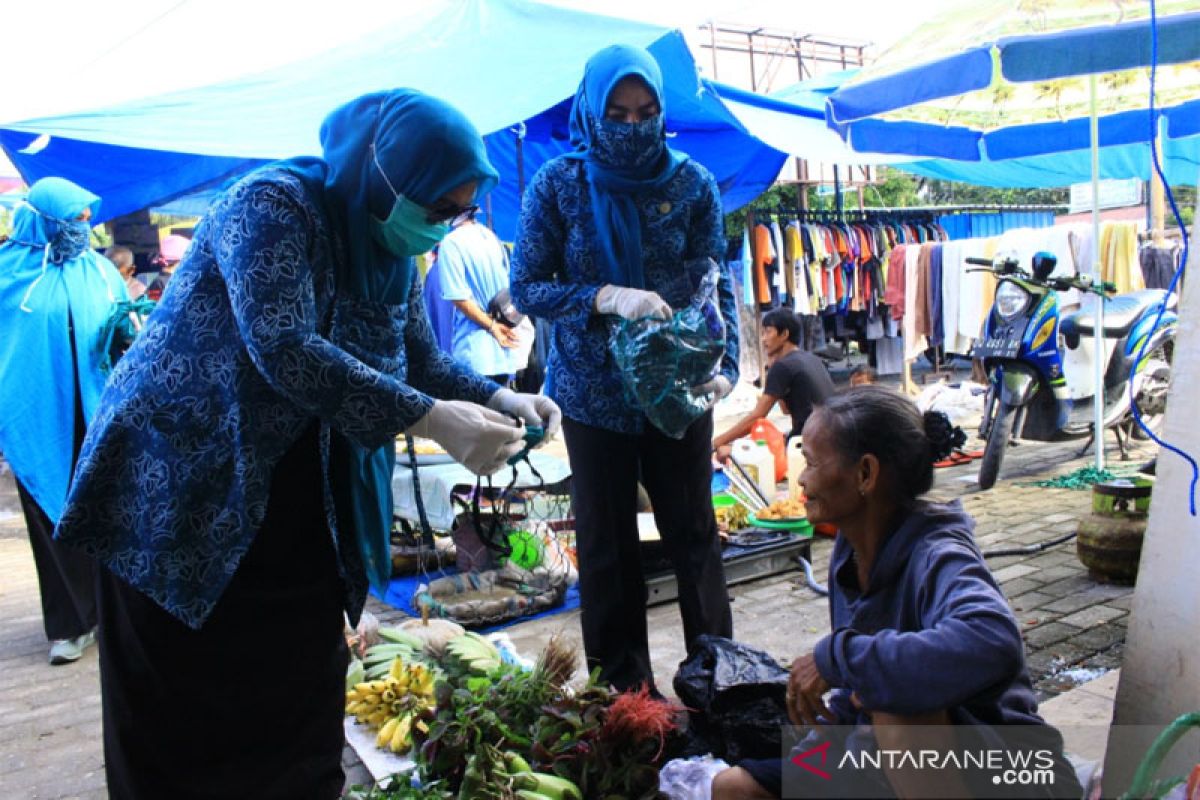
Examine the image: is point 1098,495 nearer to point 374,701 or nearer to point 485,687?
point 485,687

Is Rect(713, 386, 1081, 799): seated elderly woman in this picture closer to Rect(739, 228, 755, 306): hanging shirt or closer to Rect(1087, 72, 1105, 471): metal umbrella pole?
Rect(1087, 72, 1105, 471): metal umbrella pole

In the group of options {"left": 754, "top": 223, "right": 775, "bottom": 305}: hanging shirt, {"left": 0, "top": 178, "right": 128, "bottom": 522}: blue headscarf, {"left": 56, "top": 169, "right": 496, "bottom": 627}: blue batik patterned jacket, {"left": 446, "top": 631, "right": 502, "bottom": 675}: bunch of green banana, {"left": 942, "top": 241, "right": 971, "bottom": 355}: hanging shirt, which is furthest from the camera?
{"left": 754, "top": 223, "right": 775, "bottom": 305}: hanging shirt

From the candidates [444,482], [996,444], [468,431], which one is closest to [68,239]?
[444,482]

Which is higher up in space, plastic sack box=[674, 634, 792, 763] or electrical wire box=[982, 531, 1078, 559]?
plastic sack box=[674, 634, 792, 763]

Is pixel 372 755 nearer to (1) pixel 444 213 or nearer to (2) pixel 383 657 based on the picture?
(2) pixel 383 657

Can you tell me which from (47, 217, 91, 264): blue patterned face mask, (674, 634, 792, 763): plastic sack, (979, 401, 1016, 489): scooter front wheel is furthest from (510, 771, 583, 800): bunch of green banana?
(979, 401, 1016, 489): scooter front wheel

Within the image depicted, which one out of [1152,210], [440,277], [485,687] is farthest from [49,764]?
[1152,210]

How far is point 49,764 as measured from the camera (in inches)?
125

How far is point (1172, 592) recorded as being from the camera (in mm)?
2227

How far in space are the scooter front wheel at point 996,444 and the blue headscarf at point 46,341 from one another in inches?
208

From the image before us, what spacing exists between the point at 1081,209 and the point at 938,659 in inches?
378

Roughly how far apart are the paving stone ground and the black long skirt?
0.09 metres

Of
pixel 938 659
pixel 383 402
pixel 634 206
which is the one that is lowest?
pixel 938 659

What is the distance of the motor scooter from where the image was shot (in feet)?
21.2
